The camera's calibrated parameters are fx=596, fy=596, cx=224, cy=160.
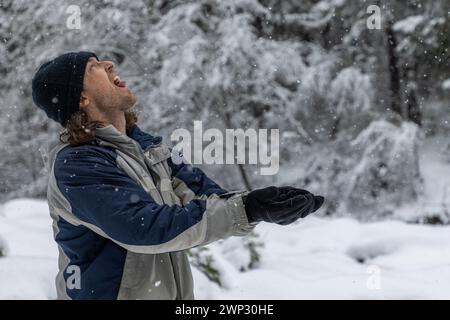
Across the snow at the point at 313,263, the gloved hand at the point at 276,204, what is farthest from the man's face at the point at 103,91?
the snow at the point at 313,263

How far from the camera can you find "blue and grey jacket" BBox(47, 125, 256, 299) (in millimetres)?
1559

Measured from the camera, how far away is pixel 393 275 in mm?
4785

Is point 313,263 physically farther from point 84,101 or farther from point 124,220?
point 124,220

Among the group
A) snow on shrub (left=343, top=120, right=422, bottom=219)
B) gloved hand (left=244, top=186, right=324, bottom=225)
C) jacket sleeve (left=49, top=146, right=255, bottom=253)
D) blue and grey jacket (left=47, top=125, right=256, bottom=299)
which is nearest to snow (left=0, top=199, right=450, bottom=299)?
blue and grey jacket (left=47, top=125, right=256, bottom=299)

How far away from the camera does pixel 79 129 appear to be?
1.82 meters

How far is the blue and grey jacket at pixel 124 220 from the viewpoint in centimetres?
156

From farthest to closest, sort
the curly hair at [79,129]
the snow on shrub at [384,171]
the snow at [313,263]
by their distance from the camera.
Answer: the snow on shrub at [384,171] → the snow at [313,263] → the curly hair at [79,129]

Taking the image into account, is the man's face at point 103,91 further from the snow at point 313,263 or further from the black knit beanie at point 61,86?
the snow at point 313,263

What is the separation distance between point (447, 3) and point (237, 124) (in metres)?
3.73

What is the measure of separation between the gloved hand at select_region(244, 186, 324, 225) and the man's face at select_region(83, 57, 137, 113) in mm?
598

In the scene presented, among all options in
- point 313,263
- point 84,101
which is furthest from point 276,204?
point 313,263

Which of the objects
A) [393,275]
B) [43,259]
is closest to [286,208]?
[43,259]

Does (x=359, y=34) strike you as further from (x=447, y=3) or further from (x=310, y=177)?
(x=310, y=177)

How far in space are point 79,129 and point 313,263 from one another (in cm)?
400
